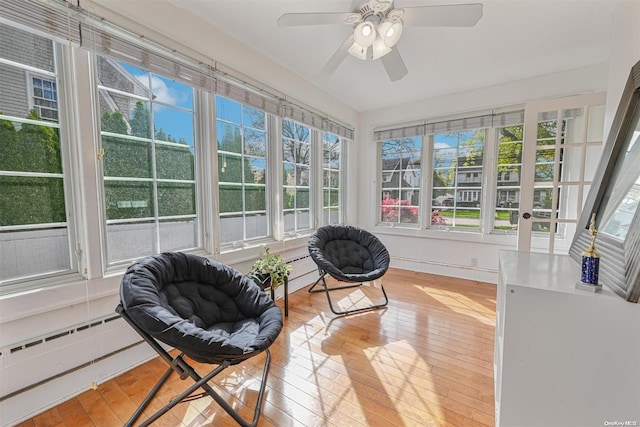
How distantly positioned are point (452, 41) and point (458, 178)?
189 centimetres

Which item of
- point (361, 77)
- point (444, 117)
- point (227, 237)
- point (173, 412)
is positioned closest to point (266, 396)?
point (173, 412)

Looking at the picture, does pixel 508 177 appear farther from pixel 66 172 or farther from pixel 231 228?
pixel 66 172

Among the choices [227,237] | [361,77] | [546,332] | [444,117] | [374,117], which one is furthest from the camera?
[374,117]

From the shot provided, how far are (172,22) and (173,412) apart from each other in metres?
2.54

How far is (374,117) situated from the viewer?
165 inches

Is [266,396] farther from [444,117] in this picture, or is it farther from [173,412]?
[444,117]

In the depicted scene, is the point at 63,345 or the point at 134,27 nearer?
the point at 63,345

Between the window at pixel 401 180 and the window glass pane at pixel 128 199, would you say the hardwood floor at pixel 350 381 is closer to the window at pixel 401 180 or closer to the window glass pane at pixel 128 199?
the window glass pane at pixel 128 199

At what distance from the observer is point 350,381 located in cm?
164

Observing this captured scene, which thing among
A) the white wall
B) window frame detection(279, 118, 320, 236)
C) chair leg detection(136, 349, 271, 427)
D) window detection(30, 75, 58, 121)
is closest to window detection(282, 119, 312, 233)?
window frame detection(279, 118, 320, 236)

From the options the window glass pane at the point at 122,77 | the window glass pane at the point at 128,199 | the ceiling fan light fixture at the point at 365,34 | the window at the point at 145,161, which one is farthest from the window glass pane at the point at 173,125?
the ceiling fan light fixture at the point at 365,34

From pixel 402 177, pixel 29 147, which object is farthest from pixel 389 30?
pixel 402 177

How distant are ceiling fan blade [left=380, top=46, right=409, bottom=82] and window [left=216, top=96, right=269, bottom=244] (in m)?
1.41

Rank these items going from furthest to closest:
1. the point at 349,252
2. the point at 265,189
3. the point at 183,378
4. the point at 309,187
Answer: the point at 309,187 < the point at 349,252 < the point at 265,189 < the point at 183,378
